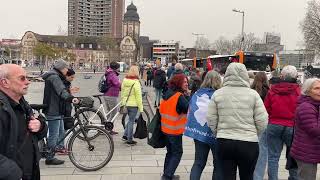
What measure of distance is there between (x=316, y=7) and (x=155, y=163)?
201ft

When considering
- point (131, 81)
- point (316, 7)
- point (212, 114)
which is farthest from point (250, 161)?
point (316, 7)

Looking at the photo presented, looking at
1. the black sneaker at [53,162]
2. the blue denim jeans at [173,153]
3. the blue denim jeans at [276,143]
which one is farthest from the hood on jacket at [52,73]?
the blue denim jeans at [276,143]

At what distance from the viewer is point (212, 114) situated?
502 centimetres

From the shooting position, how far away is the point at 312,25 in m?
63.3

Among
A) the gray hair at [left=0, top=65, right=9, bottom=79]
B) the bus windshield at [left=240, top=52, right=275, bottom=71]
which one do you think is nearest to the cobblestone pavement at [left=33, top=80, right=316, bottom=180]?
the gray hair at [left=0, top=65, right=9, bottom=79]

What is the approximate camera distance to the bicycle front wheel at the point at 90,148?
23.6 ft

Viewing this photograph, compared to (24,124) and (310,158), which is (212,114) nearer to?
(310,158)

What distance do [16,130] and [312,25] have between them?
6484cm

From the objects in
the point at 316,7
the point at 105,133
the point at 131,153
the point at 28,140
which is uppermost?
the point at 316,7

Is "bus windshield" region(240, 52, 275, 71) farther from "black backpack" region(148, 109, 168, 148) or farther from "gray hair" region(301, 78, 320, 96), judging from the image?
"gray hair" region(301, 78, 320, 96)

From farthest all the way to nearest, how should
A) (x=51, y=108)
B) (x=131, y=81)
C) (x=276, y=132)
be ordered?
(x=131, y=81) < (x=51, y=108) < (x=276, y=132)

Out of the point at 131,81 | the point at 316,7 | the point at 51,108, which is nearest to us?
the point at 51,108

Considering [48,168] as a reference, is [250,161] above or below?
above

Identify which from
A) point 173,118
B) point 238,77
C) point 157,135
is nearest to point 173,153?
point 157,135
